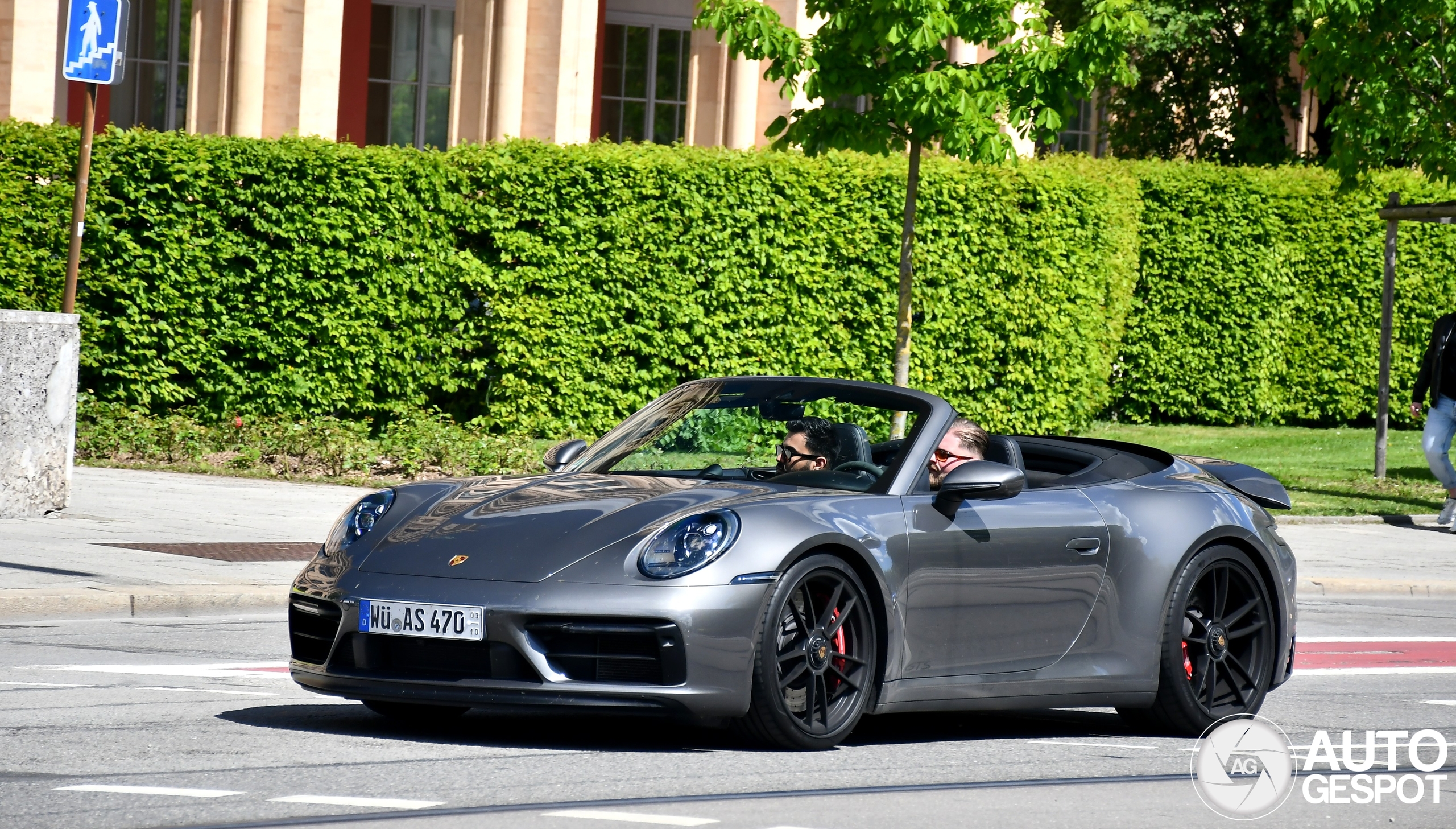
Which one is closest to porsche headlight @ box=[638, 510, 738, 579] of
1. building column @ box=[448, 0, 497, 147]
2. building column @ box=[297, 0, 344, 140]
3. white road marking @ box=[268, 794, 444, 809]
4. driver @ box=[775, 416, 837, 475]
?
driver @ box=[775, 416, 837, 475]

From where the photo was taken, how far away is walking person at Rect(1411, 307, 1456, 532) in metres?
16.4

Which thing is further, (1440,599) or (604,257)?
(604,257)

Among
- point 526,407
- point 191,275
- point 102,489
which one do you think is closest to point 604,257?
point 526,407

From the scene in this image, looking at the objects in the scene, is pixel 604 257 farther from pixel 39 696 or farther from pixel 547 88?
pixel 39 696

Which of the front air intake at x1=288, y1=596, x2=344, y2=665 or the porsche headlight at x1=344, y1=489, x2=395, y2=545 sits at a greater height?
the porsche headlight at x1=344, y1=489, x2=395, y2=545

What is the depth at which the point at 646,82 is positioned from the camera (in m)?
32.6

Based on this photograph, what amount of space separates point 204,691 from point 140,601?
7.82 feet

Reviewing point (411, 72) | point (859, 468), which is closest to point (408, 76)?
point (411, 72)

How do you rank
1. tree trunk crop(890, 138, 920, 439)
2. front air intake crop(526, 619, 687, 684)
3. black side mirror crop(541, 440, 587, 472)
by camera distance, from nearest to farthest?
1. front air intake crop(526, 619, 687, 684)
2. black side mirror crop(541, 440, 587, 472)
3. tree trunk crop(890, 138, 920, 439)

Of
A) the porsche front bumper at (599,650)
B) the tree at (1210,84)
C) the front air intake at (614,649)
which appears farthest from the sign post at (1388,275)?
the front air intake at (614,649)

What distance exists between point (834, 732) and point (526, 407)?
40.0 ft

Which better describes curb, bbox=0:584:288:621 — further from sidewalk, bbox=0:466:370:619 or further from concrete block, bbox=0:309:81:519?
concrete block, bbox=0:309:81:519

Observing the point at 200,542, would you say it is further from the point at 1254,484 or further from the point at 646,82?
the point at 646,82

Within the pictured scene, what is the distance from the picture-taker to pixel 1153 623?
708cm
